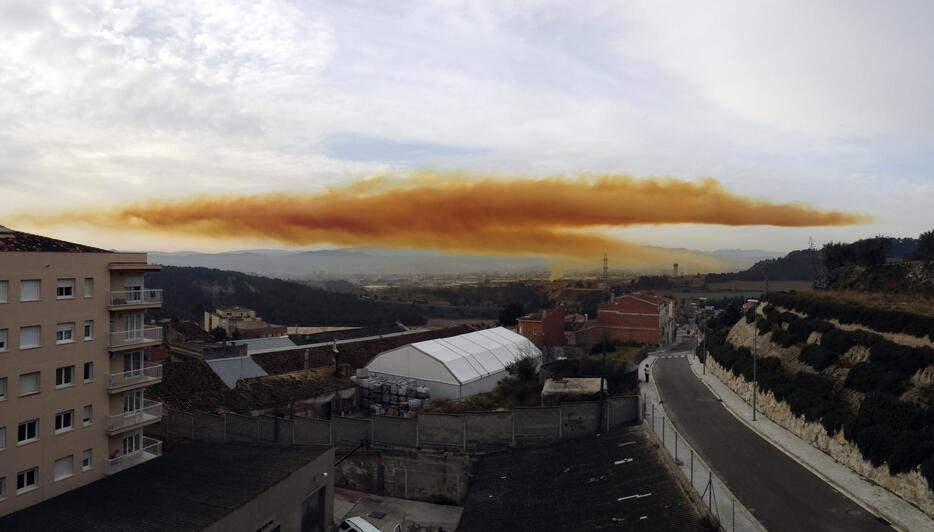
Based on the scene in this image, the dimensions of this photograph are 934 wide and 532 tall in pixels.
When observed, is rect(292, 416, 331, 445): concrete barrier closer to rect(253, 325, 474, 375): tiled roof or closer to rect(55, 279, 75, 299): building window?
rect(253, 325, 474, 375): tiled roof

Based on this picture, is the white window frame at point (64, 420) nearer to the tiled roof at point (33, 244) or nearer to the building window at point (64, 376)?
the building window at point (64, 376)

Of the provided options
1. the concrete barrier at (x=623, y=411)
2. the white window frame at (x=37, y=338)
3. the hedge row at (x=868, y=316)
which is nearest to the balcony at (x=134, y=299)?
the white window frame at (x=37, y=338)

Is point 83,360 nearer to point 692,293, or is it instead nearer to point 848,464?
point 848,464

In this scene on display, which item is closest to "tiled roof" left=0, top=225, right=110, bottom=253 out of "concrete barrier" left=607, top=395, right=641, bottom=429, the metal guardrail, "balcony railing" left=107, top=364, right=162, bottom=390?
"balcony railing" left=107, top=364, right=162, bottom=390

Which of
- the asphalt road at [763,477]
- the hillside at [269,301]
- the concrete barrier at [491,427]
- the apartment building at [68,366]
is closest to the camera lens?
the asphalt road at [763,477]

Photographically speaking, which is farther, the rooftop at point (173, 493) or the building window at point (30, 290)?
the building window at point (30, 290)

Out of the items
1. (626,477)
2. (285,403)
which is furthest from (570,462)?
(285,403)

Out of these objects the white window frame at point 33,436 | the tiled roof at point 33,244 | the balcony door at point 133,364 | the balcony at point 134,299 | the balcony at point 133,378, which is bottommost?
the white window frame at point 33,436
